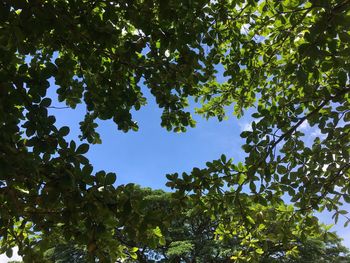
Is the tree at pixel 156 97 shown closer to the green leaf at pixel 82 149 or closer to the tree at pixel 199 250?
the green leaf at pixel 82 149

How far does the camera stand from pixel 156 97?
5039 mm

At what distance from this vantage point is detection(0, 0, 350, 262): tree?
2.80 m

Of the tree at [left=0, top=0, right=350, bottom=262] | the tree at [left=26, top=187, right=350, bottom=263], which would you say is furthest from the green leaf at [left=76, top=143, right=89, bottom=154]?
the tree at [left=26, top=187, right=350, bottom=263]

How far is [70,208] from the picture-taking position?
9.24 ft

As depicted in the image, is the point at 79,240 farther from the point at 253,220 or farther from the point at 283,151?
the point at 283,151

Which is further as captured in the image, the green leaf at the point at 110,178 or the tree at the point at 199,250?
the tree at the point at 199,250

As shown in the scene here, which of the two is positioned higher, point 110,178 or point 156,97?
point 156,97

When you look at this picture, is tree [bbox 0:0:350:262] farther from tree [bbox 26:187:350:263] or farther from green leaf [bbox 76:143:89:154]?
tree [bbox 26:187:350:263]

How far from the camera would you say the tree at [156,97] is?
2805 millimetres

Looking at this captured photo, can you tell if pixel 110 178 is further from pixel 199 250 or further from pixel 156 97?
pixel 199 250

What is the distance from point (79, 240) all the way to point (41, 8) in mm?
1907

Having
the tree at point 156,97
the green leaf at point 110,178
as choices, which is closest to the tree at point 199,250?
the tree at point 156,97

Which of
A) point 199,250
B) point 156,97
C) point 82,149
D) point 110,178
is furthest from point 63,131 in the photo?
point 199,250

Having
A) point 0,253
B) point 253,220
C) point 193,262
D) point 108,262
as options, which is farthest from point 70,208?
point 193,262
